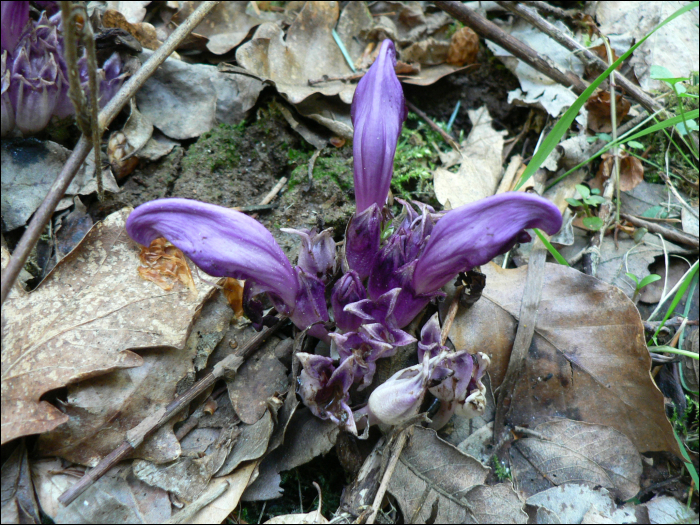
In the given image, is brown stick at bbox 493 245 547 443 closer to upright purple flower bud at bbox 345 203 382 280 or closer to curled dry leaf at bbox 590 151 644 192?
upright purple flower bud at bbox 345 203 382 280

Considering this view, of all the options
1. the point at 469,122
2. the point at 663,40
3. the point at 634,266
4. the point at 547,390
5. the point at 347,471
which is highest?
the point at 663,40

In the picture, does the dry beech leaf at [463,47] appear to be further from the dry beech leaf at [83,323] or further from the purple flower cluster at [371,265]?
the dry beech leaf at [83,323]

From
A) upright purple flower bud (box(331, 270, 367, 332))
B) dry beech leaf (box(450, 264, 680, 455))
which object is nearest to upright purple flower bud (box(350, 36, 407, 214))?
upright purple flower bud (box(331, 270, 367, 332))

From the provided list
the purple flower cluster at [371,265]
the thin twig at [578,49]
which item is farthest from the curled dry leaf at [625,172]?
the purple flower cluster at [371,265]

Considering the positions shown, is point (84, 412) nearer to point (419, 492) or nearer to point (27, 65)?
point (419, 492)

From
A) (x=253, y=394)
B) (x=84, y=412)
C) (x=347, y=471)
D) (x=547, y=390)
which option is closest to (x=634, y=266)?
(x=547, y=390)
